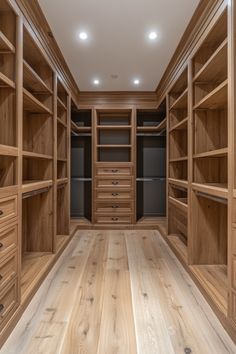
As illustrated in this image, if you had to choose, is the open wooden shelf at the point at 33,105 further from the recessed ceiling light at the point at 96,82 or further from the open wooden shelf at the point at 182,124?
the open wooden shelf at the point at 182,124

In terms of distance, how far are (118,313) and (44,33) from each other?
2.58m

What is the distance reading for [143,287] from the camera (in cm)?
227

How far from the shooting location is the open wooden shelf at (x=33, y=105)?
2260 mm

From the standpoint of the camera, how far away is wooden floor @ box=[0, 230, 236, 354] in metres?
1.52

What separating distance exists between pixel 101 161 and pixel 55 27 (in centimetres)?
280

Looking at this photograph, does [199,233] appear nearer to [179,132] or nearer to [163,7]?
[179,132]

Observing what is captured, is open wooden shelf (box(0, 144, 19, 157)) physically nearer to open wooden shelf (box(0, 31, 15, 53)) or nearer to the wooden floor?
open wooden shelf (box(0, 31, 15, 53))

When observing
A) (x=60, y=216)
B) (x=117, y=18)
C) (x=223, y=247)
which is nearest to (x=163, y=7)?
(x=117, y=18)

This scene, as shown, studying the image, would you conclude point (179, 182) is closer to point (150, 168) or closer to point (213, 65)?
point (213, 65)

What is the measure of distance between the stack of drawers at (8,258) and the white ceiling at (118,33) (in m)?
1.71

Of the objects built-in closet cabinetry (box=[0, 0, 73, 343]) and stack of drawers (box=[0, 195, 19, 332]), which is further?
built-in closet cabinetry (box=[0, 0, 73, 343])

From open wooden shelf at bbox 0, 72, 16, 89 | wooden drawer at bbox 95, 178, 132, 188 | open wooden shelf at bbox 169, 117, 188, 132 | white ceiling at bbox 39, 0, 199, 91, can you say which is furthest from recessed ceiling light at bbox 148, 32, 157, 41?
wooden drawer at bbox 95, 178, 132, 188

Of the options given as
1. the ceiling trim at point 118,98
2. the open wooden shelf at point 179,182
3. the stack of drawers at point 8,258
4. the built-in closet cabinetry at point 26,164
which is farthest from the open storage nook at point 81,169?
the stack of drawers at point 8,258

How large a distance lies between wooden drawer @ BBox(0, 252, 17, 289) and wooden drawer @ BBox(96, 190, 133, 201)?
2.86 metres
